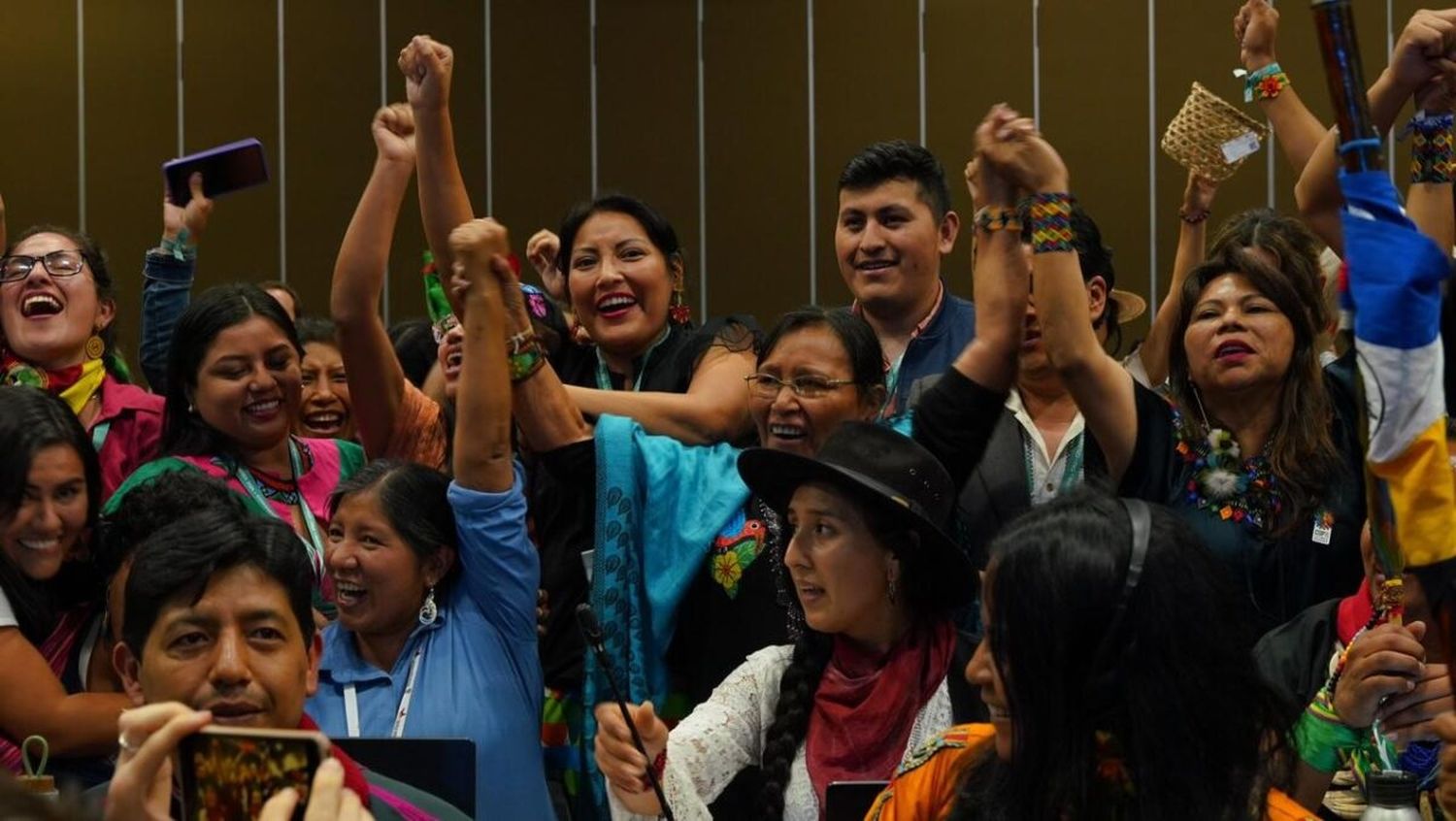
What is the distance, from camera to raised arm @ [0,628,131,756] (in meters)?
2.97

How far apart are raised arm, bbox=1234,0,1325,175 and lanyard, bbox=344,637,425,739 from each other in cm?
175

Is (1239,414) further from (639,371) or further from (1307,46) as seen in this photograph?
(1307,46)

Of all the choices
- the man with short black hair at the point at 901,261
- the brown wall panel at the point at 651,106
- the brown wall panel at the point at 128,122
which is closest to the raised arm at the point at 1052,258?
the man with short black hair at the point at 901,261

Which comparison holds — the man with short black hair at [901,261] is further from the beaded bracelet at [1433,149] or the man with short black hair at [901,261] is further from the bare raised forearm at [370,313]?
the beaded bracelet at [1433,149]

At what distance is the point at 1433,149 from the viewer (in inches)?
112

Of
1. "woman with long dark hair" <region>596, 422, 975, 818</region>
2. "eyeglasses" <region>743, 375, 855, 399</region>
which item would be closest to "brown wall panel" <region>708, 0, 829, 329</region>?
"eyeglasses" <region>743, 375, 855, 399</region>

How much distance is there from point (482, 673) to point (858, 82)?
12.8ft

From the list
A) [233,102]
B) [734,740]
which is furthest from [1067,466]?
[233,102]

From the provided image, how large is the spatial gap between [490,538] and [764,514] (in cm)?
49

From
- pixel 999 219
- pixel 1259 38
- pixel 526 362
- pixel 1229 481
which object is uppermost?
pixel 1259 38

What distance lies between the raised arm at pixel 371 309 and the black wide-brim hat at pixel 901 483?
1.00m

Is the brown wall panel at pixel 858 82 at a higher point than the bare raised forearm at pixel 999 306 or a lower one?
higher

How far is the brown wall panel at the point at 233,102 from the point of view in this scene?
6734 millimetres

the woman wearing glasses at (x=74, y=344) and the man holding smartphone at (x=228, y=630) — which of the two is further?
the woman wearing glasses at (x=74, y=344)
